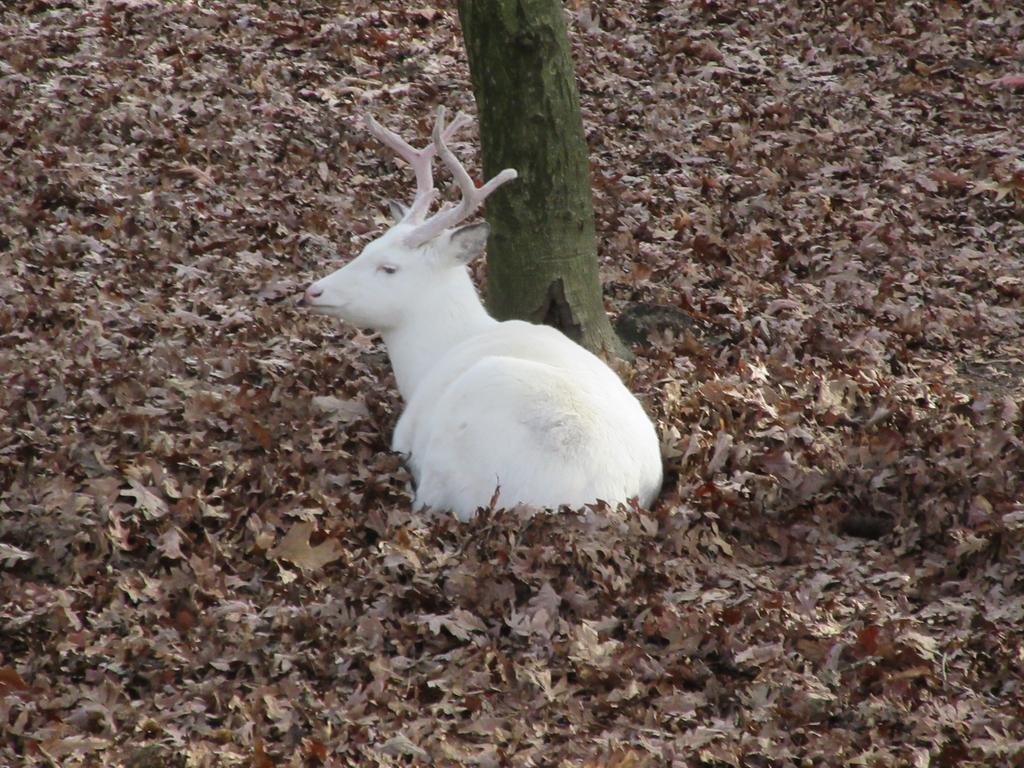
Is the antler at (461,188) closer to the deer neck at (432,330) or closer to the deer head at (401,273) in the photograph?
the deer head at (401,273)

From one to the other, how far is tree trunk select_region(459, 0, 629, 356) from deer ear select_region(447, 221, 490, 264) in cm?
50

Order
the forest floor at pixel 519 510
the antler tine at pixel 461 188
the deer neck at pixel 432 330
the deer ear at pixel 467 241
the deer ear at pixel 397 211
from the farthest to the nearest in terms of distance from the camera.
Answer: the deer ear at pixel 397 211, the deer neck at pixel 432 330, the deer ear at pixel 467 241, the antler tine at pixel 461 188, the forest floor at pixel 519 510

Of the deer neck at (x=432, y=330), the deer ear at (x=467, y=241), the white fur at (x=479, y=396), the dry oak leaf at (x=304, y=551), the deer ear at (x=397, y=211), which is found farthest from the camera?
the deer ear at (x=397, y=211)

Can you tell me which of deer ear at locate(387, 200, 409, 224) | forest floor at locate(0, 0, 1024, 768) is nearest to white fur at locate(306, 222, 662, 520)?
forest floor at locate(0, 0, 1024, 768)

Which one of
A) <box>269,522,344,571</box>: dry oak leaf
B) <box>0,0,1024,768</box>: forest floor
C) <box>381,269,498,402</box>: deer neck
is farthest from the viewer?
<box>381,269,498,402</box>: deer neck

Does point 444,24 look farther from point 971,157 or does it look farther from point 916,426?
point 916,426

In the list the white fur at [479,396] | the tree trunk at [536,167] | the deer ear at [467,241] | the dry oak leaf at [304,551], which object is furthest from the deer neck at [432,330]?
the dry oak leaf at [304,551]

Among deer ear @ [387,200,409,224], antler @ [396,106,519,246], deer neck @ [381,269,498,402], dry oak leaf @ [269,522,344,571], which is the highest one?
antler @ [396,106,519,246]

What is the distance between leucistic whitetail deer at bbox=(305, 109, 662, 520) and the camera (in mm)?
5453

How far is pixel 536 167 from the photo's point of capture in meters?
A: 7.05

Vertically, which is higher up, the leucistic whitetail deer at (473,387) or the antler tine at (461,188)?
the antler tine at (461,188)

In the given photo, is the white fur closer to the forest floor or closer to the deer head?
the deer head

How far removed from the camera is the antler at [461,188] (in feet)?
20.8

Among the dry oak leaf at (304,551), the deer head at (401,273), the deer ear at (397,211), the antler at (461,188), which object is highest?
the antler at (461,188)
